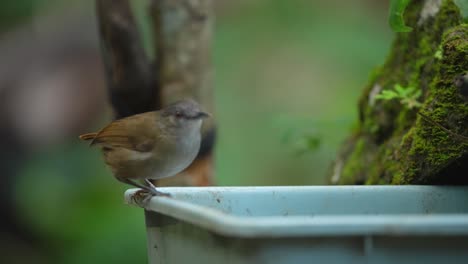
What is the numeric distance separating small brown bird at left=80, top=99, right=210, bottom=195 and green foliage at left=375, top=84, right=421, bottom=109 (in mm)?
780

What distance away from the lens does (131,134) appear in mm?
3438

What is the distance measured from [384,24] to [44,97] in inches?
142

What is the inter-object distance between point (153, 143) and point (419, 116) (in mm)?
1099

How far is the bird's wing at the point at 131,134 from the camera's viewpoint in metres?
3.36

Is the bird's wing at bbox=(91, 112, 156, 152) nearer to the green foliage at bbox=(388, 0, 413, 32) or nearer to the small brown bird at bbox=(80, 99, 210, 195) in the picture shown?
the small brown bird at bbox=(80, 99, 210, 195)

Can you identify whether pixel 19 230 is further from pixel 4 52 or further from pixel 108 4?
pixel 108 4

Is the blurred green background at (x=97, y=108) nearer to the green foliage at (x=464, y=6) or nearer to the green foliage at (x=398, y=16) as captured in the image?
the green foliage at (x=464, y=6)

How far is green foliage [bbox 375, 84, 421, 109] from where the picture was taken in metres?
3.36

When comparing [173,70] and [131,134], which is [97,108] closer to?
[173,70]

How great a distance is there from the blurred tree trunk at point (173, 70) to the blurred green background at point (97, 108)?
94 cm

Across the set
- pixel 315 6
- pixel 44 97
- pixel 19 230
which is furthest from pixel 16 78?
pixel 315 6

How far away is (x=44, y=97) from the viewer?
22.0 feet

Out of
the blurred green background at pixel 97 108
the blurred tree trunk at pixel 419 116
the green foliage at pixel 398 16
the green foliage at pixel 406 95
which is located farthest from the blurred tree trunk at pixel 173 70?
the green foliage at pixel 398 16

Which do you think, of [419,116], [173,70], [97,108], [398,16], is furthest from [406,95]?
[97,108]
